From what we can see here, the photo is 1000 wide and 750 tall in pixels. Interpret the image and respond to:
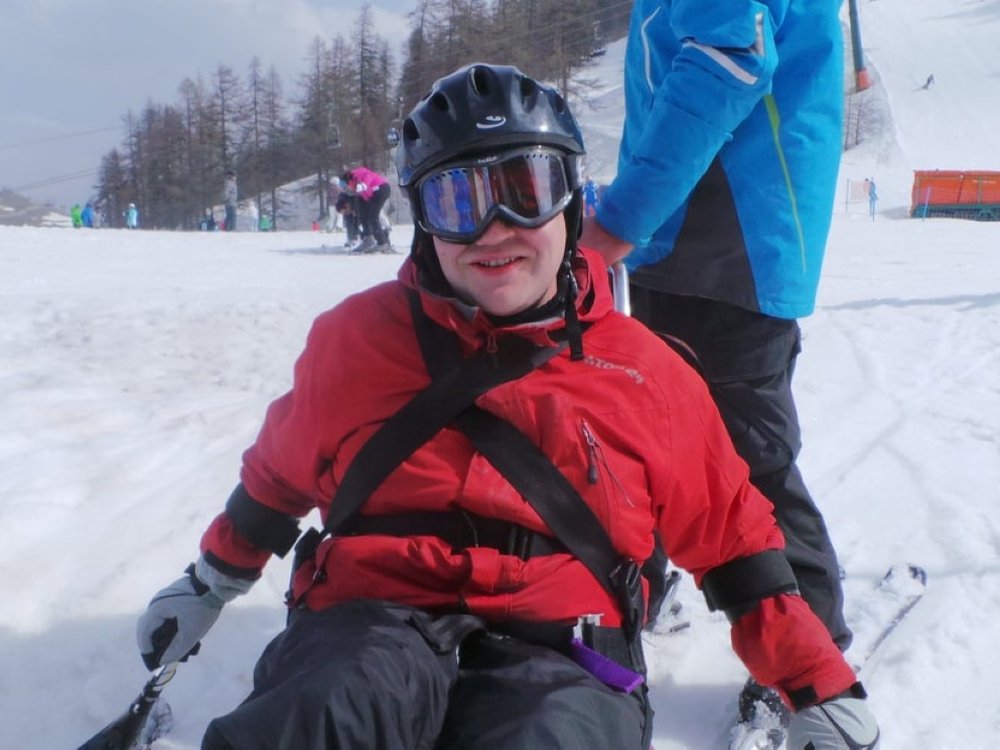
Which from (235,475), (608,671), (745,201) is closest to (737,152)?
(745,201)

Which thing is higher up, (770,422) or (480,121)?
(480,121)

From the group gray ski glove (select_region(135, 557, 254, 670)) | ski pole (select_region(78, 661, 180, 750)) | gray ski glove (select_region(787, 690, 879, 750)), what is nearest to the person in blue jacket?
gray ski glove (select_region(787, 690, 879, 750))

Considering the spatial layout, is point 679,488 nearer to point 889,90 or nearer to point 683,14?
point 683,14

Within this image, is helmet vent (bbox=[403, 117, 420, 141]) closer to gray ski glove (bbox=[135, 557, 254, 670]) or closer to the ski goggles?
the ski goggles

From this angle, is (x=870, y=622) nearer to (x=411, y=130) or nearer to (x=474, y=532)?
(x=474, y=532)

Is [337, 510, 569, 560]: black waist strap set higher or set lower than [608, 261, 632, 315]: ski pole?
lower

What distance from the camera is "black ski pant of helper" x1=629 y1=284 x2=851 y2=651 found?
2309mm

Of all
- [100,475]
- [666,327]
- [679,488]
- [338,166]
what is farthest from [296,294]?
[338,166]

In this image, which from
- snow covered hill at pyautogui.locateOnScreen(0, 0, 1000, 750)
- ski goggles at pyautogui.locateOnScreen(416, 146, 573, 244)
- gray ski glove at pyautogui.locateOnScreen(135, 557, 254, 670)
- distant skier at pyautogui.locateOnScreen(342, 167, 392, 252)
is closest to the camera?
ski goggles at pyautogui.locateOnScreen(416, 146, 573, 244)

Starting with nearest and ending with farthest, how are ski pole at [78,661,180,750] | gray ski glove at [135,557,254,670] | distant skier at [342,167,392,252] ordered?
gray ski glove at [135,557,254,670] → ski pole at [78,661,180,750] → distant skier at [342,167,392,252]

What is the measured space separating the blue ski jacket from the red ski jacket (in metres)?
0.39

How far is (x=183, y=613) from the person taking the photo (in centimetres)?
206

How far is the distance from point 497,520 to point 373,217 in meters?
12.4

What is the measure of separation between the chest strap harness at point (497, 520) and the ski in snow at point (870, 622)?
0.77m
